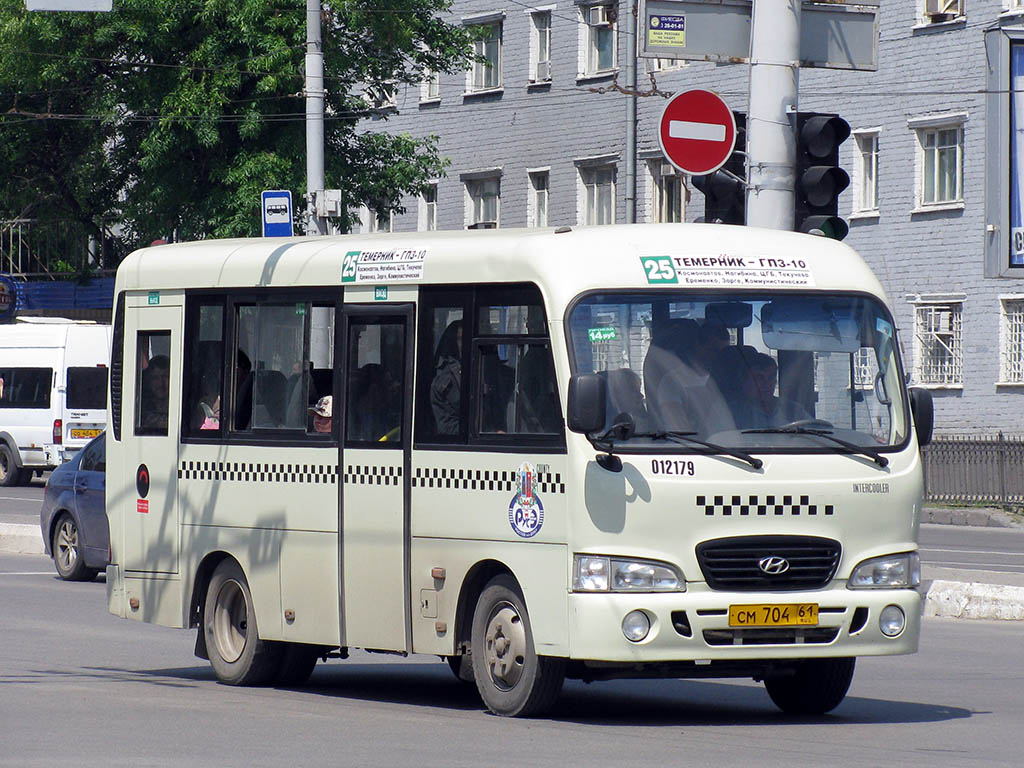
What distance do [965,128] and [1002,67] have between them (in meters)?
18.0

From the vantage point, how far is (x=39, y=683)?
1214cm

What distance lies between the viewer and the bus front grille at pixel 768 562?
1023cm

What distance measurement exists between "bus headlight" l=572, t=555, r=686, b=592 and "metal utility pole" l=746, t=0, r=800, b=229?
4.68 metres

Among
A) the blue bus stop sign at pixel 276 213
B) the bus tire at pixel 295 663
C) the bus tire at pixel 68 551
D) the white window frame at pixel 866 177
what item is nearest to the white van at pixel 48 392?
the white window frame at pixel 866 177

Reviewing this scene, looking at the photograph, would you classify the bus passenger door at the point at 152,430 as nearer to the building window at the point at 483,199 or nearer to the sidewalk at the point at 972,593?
the sidewalk at the point at 972,593

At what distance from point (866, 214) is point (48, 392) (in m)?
16.0

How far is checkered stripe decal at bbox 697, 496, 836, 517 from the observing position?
1023 cm

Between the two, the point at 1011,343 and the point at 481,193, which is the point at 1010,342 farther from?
the point at 481,193

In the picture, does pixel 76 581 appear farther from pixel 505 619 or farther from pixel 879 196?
pixel 879 196

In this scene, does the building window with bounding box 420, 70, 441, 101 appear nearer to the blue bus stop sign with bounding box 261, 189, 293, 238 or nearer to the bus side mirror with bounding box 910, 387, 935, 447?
the blue bus stop sign with bounding box 261, 189, 293, 238

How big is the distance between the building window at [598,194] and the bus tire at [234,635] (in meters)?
36.4

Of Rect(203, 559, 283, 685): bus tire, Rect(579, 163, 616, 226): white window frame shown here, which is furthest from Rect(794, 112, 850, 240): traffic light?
Rect(579, 163, 616, 226): white window frame

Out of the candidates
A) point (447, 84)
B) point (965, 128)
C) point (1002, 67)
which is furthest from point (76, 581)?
point (447, 84)

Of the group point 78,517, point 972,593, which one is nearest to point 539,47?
point 78,517
